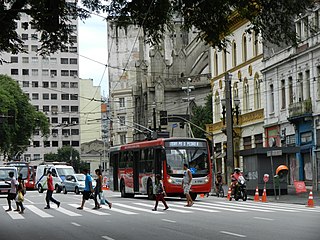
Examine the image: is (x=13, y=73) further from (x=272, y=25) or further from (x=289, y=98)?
(x=272, y=25)

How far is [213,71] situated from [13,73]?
3086 inches

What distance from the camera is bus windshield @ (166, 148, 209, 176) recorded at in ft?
125

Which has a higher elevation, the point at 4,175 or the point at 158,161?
the point at 158,161

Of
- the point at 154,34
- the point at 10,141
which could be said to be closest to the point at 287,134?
the point at 154,34


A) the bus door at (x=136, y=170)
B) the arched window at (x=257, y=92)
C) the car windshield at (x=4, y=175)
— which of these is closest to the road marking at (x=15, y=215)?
the bus door at (x=136, y=170)

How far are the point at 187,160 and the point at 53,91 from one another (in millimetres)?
108544

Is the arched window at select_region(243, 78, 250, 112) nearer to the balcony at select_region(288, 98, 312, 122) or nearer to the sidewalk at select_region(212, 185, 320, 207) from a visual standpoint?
the balcony at select_region(288, 98, 312, 122)

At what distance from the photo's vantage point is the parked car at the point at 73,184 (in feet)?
182

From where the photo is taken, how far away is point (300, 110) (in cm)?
4781

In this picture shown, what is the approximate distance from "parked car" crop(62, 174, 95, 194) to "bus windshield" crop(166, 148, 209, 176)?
59.8ft

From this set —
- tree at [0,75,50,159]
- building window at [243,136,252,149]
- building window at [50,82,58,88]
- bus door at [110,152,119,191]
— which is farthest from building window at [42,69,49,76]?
bus door at [110,152,119,191]

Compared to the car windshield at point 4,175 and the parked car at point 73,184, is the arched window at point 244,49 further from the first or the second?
the car windshield at point 4,175

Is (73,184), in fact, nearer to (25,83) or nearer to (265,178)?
(265,178)

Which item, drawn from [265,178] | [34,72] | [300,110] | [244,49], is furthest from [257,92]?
[34,72]
